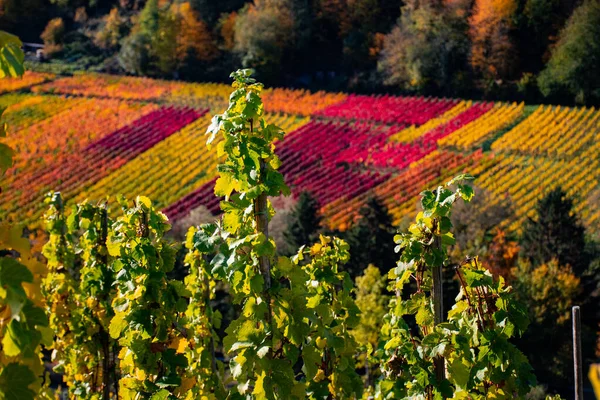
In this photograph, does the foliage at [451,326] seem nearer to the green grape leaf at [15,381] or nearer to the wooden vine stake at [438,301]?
the wooden vine stake at [438,301]

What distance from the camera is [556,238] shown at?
24.5 metres

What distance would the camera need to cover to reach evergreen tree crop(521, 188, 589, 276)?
24.2 metres

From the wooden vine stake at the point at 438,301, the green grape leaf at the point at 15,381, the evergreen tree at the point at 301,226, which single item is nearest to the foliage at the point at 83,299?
the wooden vine stake at the point at 438,301

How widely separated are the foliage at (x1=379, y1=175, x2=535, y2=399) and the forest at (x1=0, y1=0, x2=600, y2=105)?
36366 millimetres

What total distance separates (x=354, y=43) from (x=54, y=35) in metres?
19.5

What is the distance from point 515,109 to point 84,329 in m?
33.7

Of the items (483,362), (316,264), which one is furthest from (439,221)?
(316,264)

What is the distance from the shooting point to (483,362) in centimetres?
714

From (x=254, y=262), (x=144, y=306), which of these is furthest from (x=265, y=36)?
(x=254, y=262)

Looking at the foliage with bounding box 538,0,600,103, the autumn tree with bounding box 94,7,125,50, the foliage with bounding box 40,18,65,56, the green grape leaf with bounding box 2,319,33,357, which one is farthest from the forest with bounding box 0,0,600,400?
the foliage with bounding box 40,18,65,56

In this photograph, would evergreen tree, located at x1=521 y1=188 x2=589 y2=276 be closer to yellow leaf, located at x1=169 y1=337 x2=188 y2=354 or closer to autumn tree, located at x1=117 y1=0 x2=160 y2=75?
yellow leaf, located at x1=169 y1=337 x2=188 y2=354

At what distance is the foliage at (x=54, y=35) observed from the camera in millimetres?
56481

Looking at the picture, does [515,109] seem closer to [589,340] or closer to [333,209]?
[333,209]

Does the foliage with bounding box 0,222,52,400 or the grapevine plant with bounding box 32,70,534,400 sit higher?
the foliage with bounding box 0,222,52,400
